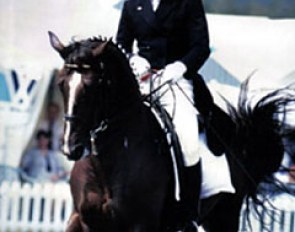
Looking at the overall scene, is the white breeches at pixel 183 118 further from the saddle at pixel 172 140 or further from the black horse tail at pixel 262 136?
the black horse tail at pixel 262 136

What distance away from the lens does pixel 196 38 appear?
3332 mm

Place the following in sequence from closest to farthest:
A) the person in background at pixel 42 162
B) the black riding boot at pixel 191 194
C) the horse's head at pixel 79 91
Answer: the horse's head at pixel 79 91, the black riding boot at pixel 191 194, the person in background at pixel 42 162

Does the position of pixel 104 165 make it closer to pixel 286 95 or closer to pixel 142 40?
pixel 142 40

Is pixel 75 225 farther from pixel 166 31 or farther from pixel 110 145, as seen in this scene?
pixel 166 31

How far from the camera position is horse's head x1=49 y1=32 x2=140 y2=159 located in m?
2.78

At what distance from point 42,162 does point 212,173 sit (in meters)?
0.91

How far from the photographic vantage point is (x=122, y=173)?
304 centimetres

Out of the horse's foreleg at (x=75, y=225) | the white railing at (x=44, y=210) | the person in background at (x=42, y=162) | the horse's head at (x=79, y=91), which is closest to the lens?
the horse's head at (x=79, y=91)

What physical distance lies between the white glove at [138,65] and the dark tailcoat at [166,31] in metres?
0.08

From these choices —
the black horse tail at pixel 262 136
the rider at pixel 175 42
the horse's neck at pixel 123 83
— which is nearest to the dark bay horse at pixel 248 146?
the black horse tail at pixel 262 136

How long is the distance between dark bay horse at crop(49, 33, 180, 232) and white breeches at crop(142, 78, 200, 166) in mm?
81

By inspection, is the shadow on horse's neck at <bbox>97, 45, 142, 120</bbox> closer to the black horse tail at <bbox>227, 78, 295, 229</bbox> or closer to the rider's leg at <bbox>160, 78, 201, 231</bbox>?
the rider's leg at <bbox>160, 78, 201, 231</bbox>

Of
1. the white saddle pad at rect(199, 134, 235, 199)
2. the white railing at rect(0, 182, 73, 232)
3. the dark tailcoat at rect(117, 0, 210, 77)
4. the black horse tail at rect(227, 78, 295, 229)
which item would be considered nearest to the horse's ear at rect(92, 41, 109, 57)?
the dark tailcoat at rect(117, 0, 210, 77)

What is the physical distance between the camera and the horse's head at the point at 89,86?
110 inches
